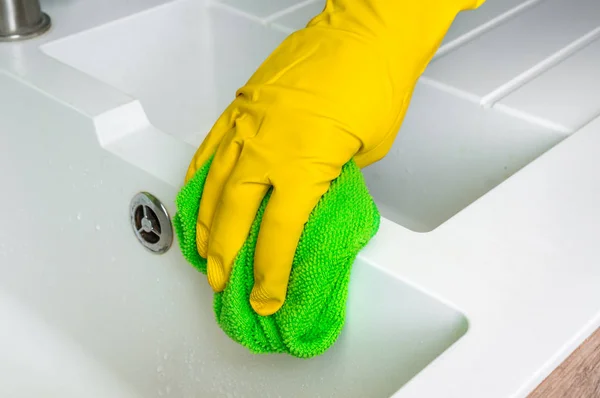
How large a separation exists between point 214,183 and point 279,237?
0.29 feet

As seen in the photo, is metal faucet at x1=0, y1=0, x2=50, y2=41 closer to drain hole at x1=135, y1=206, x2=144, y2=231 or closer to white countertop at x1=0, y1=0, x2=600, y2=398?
white countertop at x1=0, y1=0, x2=600, y2=398

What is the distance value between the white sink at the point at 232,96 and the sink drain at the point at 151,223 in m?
0.26

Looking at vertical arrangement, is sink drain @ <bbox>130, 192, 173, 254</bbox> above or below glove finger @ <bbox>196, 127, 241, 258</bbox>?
below

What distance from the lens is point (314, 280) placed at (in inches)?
22.5

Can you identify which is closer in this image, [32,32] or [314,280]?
[314,280]

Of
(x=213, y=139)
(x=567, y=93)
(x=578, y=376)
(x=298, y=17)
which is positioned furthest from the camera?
(x=298, y=17)

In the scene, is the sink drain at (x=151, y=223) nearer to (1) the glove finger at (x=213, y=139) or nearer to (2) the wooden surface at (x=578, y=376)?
(1) the glove finger at (x=213, y=139)

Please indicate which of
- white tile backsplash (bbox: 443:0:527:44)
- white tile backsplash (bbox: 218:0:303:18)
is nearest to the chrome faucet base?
white tile backsplash (bbox: 218:0:303:18)

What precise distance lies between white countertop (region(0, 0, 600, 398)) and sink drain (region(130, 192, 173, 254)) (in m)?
0.03

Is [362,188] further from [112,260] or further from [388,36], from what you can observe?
[112,260]

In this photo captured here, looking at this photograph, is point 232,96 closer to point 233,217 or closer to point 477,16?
point 477,16

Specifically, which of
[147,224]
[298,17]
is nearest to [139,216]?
[147,224]

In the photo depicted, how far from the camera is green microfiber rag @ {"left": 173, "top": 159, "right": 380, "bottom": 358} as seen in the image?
1.88 feet

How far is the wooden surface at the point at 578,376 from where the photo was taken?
0.53 meters
